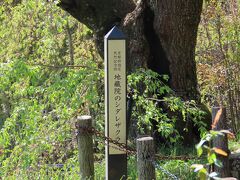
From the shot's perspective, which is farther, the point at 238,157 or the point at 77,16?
the point at 77,16

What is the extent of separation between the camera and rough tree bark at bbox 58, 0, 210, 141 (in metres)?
6.84

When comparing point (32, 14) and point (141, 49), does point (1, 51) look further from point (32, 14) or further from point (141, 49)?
point (141, 49)

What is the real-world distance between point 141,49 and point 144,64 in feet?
0.69

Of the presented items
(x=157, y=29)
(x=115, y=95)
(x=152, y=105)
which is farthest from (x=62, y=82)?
(x=157, y=29)

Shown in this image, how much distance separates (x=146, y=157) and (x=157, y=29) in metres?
3.54

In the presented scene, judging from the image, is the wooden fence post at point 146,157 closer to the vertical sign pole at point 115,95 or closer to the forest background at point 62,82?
the vertical sign pole at point 115,95

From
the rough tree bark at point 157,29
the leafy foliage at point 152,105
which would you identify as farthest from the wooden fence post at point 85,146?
the rough tree bark at point 157,29

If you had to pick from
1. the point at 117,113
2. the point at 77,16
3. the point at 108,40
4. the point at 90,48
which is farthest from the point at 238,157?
the point at 90,48

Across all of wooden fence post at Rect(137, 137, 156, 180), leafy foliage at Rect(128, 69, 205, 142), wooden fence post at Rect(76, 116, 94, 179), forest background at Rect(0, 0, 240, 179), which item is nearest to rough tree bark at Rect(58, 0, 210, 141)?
forest background at Rect(0, 0, 240, 179)

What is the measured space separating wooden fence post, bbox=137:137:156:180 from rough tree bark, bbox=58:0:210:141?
321 cm

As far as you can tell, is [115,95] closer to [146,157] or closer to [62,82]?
[146,157]

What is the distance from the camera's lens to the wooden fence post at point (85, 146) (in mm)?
4410

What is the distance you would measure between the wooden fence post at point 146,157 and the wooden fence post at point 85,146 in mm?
877

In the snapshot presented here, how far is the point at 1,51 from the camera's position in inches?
344
